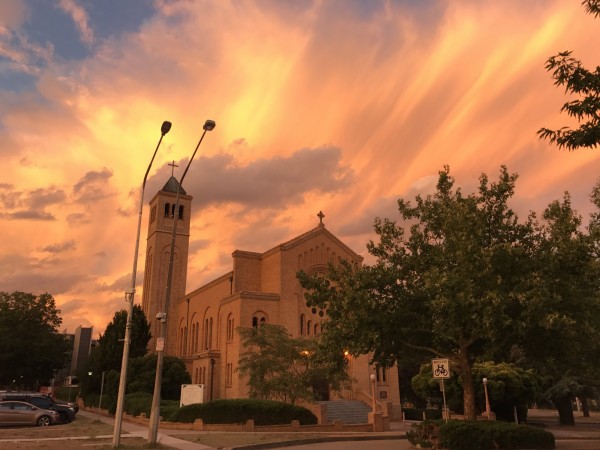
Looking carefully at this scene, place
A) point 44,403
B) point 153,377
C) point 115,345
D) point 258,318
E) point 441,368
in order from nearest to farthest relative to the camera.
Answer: point 441,368, point 44,403, point 153,377, point 258,318, point 115,345

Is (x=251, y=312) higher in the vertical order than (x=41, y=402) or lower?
higher

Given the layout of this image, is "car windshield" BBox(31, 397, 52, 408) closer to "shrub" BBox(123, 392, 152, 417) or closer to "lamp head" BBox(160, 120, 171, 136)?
"shrub" BBox(123, 392, 152, 417)

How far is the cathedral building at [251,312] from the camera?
4806cm

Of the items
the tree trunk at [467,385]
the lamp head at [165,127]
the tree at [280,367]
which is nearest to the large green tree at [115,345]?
the tree at [280,367]

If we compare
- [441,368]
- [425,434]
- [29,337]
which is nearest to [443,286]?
[441,368]

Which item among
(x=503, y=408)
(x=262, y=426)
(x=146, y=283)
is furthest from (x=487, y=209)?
(x=146, y=283)

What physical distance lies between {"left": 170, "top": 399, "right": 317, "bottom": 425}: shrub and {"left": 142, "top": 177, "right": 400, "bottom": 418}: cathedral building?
10.6m

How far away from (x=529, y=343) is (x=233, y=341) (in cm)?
3277

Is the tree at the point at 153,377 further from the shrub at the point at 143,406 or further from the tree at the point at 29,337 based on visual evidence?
the tree at the point at 29,337

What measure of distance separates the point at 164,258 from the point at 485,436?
194 feet

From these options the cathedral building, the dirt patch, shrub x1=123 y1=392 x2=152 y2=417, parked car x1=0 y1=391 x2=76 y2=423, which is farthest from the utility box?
the cathedral building

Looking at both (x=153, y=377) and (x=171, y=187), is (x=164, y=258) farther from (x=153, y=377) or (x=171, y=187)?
(x=153, y=377)

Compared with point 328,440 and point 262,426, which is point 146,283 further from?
point 328,440

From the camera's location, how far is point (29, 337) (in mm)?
77625
